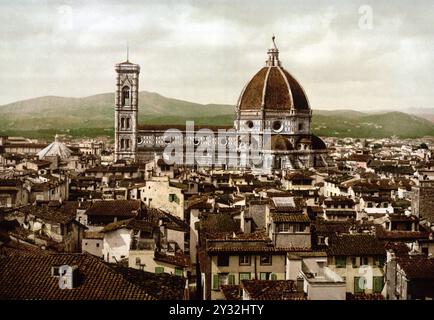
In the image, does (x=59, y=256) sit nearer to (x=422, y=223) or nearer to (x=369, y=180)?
(x=422, y=223)

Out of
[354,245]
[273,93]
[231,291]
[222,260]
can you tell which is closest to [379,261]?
[354,245]

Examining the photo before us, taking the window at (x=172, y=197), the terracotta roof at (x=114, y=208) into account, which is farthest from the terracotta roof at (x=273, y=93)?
the terracotta roof at (x=114, y=208)

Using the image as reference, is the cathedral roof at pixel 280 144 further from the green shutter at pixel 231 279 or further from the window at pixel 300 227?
the green shutter at pixel 231 279

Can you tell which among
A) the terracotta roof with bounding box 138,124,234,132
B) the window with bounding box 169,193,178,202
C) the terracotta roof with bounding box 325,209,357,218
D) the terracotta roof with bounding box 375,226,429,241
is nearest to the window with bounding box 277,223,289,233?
the terracotta roof with bounding box 375,226,429,241

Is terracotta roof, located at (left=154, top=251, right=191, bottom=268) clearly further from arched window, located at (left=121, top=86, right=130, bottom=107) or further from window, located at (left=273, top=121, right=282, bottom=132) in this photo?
arched window, located at (left=121, top=86, right=130, bottom=107)

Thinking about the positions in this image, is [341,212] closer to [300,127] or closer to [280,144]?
[280,144]

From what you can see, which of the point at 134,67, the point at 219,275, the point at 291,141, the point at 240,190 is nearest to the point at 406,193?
the point at 240,190
